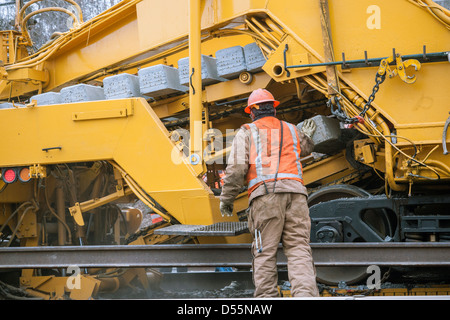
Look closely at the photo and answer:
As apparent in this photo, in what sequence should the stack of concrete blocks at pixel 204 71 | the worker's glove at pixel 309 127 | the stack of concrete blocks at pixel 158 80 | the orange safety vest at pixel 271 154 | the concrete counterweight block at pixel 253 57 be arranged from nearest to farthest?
the orange safety vest at pixel 271 154
the worker's glove at pixel 309 127
the concrete counterweight block at pixel 253 57
the stack of concrete blocks at pixel 204 71
the stack of concrete blocks at pixel 158 80

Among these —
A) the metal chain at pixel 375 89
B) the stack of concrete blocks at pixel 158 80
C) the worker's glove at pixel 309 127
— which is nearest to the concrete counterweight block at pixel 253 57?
the worker's glove at pixel 309 127

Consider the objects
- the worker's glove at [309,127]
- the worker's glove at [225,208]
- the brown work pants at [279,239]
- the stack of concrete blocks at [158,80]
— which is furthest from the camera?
the stack of concrete blocks at [158,80]

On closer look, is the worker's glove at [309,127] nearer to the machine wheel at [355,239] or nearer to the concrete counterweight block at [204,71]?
the machine wheel at [355,239]

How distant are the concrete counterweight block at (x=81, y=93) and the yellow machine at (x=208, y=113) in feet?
0.05

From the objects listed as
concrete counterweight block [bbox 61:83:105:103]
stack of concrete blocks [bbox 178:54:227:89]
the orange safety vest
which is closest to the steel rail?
the orange safety vest

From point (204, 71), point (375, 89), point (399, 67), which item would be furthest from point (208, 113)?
point (399, 67)

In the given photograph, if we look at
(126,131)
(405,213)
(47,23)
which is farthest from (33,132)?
(47,23)

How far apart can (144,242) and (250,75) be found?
2090 mm

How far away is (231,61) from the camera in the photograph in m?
5.01

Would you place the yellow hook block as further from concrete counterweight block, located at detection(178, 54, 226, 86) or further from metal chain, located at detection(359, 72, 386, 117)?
concrete counterweight block, located at detection(178, 54, 226, 86)

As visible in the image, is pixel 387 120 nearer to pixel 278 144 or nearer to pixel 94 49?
pixel 278 144

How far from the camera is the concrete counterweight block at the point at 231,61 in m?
4.98
